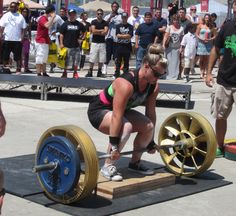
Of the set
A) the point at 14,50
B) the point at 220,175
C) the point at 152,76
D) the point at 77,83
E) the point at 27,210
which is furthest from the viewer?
the point at 14,50

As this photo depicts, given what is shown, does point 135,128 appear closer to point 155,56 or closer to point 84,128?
point 155,56

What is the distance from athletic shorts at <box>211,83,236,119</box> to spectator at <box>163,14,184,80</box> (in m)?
8.18

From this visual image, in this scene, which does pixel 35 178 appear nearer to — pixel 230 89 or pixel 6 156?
pixel 6 156

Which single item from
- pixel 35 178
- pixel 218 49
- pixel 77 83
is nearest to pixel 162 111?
pixel 77 83

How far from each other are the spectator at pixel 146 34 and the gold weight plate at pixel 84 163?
966 cm

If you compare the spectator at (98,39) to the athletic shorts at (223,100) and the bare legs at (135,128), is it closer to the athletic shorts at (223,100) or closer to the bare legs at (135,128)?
the athletic shorts at (223,100)

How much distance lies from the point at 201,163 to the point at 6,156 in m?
2.12

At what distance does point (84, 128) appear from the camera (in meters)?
8.17

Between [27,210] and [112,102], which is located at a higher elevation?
[112,102]

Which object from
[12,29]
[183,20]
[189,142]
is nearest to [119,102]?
[189,142]

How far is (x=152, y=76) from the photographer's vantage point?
16.1 feet

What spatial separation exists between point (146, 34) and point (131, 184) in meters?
9.61

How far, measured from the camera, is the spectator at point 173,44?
577 inches

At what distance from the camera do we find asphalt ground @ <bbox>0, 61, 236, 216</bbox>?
466 centimetres
